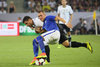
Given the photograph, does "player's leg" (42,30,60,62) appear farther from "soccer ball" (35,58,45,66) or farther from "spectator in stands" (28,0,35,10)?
"spectator in stands" (28,0,35,10)

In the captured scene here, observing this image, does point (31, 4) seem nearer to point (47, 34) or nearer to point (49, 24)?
point (49, 24)

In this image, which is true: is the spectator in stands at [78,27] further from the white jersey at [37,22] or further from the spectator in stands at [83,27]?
the white jersey at [37,22]

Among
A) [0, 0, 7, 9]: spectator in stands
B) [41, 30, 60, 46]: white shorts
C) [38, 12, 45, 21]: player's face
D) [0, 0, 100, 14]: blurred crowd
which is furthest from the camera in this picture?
[0, 0, 7, 9]: spectator in stands

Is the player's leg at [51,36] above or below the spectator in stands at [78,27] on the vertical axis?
below

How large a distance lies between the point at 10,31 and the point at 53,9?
4502 millimetres

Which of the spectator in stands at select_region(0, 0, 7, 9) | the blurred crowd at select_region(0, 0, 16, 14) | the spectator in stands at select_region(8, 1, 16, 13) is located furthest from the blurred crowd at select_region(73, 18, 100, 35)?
the spectator in stands at select_region(0, 0, 7, 9)

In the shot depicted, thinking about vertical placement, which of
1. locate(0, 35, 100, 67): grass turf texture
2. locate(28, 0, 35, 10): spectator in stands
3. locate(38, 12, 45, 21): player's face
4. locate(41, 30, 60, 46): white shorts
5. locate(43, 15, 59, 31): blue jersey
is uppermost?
locate(28, 0, 35, 10): spectator in stands

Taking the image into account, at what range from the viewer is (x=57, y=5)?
29.0 meters

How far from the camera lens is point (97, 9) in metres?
28.6

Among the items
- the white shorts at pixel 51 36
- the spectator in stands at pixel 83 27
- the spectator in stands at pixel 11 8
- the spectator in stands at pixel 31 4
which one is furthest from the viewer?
the spectator in stands at pixel 31 4

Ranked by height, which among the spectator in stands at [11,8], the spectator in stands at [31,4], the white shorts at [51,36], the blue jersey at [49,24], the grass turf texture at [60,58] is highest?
the spectator in stands at [31,4]

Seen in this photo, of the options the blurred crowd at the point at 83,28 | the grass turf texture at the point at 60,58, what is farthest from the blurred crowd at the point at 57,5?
the grass turf texture at the point at 60,58

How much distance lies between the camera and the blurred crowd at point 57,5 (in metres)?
28.4

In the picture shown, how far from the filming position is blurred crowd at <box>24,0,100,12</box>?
2843 centimetres
